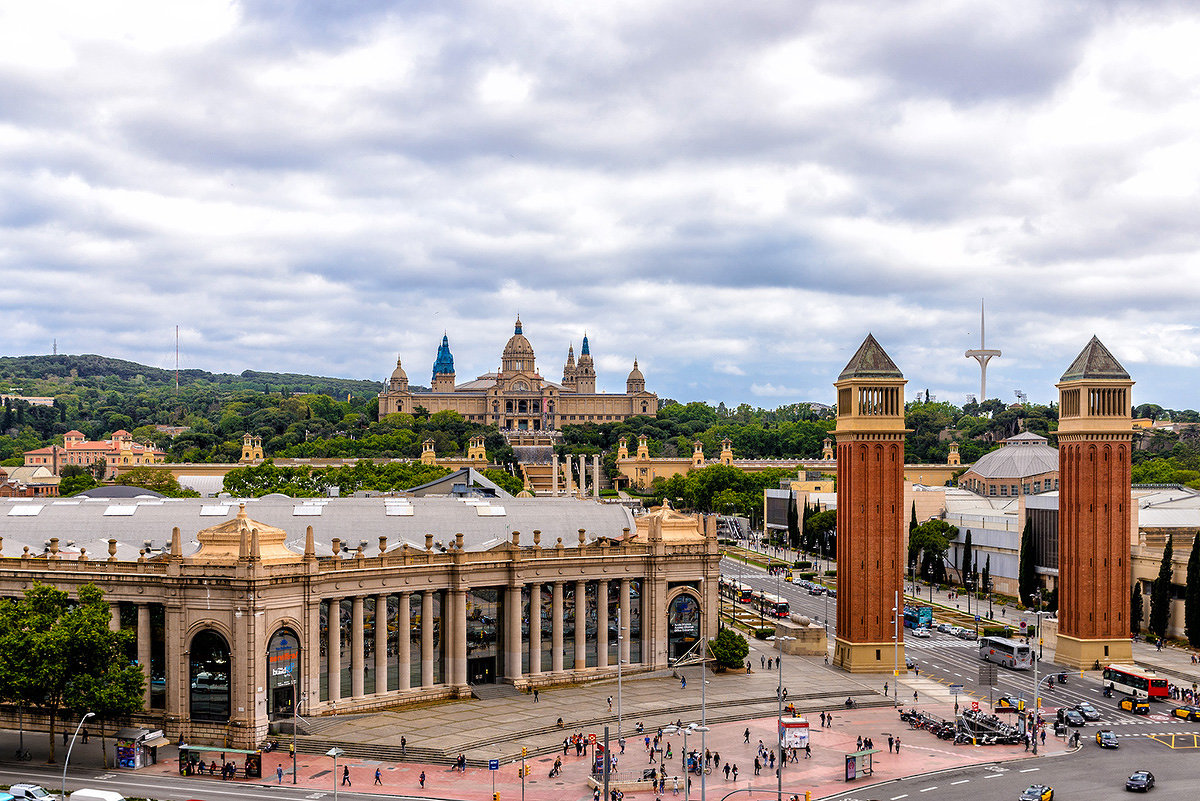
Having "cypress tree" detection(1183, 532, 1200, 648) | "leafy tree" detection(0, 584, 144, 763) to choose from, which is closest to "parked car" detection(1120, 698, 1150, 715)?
"cypress tree" detection(1183, 532, 1200, 648)

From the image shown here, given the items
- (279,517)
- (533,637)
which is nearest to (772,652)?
(533,637)

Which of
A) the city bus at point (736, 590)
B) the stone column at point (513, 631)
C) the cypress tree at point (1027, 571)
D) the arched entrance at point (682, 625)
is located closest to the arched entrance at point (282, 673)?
the stone column at point (513, 631)

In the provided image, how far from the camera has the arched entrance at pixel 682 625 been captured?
105000mm

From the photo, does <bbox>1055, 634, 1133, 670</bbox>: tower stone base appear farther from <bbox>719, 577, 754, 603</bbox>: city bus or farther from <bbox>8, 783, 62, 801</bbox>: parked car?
<bbox>8, 783, 62, 801</bbox>: parked car

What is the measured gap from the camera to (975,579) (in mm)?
172000

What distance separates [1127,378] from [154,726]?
9351 cm

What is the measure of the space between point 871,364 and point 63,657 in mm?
76262

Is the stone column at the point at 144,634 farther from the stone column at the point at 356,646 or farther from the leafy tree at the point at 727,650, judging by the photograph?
the leafy tree at the point at 727,650

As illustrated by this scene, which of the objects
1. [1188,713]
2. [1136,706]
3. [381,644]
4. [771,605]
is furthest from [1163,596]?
[381,644]

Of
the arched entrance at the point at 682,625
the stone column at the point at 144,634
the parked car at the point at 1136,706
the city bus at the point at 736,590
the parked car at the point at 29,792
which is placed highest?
the stone column at the point at 144,634

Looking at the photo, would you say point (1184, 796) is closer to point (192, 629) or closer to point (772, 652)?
point (772, 652)

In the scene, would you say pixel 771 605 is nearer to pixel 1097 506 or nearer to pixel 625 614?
pixel 1097 506

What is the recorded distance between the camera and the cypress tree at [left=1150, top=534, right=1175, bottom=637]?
128m

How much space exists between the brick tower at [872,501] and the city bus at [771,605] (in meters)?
23.4
